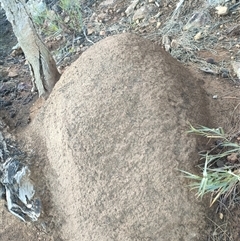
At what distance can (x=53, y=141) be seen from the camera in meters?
2.03

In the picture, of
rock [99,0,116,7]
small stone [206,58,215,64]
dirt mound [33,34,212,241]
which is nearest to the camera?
dirt mound [33,34,212,241]

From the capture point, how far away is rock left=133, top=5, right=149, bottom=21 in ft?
10.5

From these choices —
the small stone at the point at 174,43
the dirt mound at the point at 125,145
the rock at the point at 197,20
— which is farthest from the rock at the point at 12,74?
the rock at the point at 197,20

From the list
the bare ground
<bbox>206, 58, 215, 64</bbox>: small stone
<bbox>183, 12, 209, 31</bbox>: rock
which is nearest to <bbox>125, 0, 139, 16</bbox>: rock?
<bbox>183, 12, 209, 31</bbox>: rock

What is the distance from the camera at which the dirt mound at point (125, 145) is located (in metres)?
1.72

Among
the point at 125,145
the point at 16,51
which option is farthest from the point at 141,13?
the point at 125,145

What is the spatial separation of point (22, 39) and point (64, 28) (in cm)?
105

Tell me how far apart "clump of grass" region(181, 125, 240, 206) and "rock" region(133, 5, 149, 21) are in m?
1.56

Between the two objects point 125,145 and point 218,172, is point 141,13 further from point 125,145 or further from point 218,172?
point 218,172

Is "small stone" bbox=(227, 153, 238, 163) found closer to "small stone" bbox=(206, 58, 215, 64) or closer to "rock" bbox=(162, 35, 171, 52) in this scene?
"small stone" bbox=(206, 58, 215, 64)

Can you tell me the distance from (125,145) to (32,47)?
811mm

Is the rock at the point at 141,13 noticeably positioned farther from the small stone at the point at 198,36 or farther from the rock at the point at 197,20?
the small stone at the point at 198,36

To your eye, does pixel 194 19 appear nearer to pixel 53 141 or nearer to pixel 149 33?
pixel 149 33

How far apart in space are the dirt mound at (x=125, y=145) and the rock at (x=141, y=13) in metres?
1.14
